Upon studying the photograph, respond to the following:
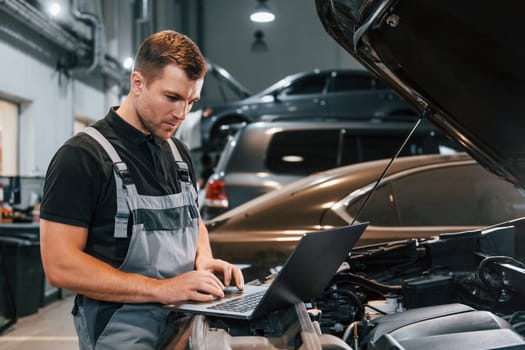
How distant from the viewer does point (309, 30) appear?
16.1 meters

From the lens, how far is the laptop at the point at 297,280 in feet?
4.86

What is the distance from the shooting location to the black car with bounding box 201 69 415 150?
357 inches

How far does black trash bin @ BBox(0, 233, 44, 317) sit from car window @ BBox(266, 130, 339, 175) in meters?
2.36

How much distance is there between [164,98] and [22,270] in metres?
4.32

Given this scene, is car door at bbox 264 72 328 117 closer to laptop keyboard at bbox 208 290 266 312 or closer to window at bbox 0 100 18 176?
window at bbox 0 100 18 176

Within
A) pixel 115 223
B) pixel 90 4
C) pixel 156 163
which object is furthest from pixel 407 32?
pixel 90 4

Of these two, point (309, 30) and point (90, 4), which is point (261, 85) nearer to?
point (309, 30)

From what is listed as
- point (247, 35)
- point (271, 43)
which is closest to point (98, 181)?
point (271, 43)

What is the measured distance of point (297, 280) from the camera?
1.57 m

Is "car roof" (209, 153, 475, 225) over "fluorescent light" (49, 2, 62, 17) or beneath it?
beneath

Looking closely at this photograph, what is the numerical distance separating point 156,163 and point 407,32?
84 centimetres

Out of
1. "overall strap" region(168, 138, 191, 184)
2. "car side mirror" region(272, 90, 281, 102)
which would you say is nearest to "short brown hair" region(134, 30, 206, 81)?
"overall strap" region(168, 138, 191, 184)

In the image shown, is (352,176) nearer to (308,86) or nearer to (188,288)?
(188,288)

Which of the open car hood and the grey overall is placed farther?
the grey overall
